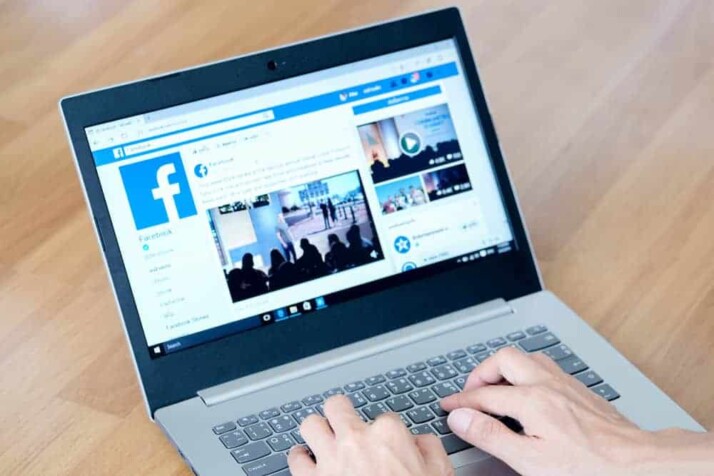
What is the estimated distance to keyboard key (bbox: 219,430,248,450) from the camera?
884 mm

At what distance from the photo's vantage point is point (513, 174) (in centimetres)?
123

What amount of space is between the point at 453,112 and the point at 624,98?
0.36 meters

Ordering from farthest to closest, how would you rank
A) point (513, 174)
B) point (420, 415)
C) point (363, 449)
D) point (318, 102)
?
point (513, 174) < point (318, 102) < point (420, 415) < point (363, 449)

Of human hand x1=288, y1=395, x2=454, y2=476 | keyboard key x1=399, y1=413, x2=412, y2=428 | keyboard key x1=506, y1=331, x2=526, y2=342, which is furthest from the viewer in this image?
keyboard key x1=506, y1=331, x2=526, y2=342

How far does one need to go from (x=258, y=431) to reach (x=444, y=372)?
6.8 inches

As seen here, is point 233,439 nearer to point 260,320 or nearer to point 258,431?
point 258,431

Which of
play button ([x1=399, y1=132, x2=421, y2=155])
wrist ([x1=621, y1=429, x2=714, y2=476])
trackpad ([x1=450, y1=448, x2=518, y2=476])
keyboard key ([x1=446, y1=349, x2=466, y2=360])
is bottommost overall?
wrist ([x1=621, y1=429, x2=714, y2=476])

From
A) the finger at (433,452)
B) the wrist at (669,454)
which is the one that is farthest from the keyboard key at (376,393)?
the wrist at (669,454)

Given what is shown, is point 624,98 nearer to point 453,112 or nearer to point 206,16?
point 453,112

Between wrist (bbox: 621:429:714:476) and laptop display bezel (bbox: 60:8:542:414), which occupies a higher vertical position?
laptop display bezel (bbox: 60:8:542:414)

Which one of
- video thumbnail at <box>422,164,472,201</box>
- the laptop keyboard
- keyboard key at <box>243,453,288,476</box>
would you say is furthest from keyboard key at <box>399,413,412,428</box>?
video thumbnail at <box>422,164,472,201</box>

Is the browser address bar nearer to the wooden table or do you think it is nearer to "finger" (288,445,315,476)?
the wooden table

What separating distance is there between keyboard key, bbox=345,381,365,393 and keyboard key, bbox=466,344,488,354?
0.10 meters

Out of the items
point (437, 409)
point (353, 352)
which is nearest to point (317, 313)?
point (353, 352)
